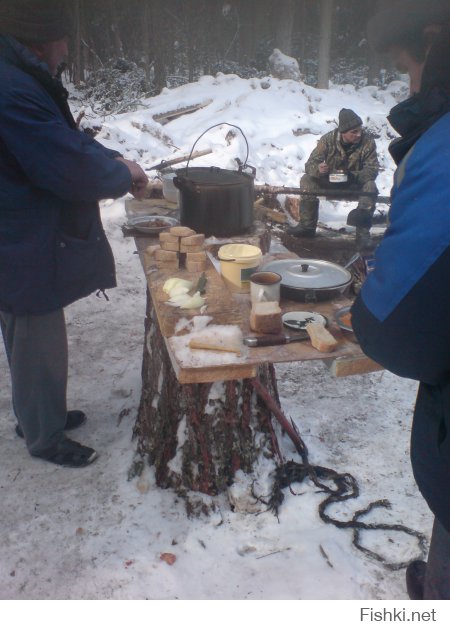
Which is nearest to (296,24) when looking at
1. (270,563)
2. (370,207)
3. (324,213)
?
(324,213)

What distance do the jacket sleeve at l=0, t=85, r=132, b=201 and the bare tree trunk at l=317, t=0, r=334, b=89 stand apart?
15.8 m

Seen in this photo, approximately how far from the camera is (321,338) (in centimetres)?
193

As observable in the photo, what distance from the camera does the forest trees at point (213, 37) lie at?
1584 centimetres

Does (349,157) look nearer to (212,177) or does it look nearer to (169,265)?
(212,177)

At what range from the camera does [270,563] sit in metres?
2.42

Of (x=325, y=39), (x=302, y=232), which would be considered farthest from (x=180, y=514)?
(x=325, y=39)

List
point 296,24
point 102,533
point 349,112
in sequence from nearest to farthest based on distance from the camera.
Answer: point 102,533 < point 349,112 < point 296,24

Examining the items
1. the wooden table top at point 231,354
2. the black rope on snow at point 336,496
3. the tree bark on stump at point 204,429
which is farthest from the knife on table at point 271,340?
the black rope on snow at point 336,496

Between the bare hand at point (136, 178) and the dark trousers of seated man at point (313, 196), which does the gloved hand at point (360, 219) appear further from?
the bare hand at point (136, 178)

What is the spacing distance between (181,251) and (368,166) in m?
5.79

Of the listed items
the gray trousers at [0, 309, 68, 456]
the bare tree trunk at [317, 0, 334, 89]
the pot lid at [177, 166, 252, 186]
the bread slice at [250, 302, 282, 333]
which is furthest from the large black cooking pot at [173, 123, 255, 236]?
the bare tree trunk at [317, 0, 334, 89]

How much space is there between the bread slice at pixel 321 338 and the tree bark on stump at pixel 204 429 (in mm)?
687

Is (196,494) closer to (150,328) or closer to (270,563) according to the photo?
(270,563)

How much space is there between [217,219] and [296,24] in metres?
21.6
